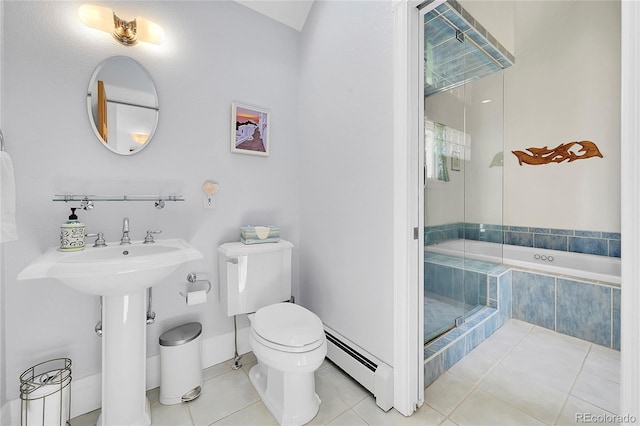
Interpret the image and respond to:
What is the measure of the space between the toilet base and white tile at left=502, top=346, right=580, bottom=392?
1358mm

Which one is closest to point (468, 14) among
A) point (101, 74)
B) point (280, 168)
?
point (280, 168)

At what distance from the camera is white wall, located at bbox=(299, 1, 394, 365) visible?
4.99ft

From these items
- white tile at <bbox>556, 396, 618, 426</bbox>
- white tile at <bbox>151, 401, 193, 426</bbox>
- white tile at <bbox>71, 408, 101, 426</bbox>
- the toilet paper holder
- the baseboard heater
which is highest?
the toilet paper holder

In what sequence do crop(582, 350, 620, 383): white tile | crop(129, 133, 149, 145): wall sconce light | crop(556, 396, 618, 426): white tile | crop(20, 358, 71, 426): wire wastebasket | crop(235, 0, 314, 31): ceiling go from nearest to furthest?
1. crop(20, 358, 71, 426): wire wastebasket
2. crop(556, 396, 618, 426): white tile
3. crop(129, 133, 149, 145): wall sconce light
4. crop(582, 350, 620, 383): white tile
5. crop(235, 0, 314, 31): ceiling

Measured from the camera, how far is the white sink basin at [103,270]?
1033 millimetres

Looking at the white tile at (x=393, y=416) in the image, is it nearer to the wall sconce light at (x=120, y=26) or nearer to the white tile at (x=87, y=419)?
the white tile at (x=87, y=419)

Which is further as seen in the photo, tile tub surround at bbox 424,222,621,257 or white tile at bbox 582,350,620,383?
tile tub surround at bbox 424,222,621,257

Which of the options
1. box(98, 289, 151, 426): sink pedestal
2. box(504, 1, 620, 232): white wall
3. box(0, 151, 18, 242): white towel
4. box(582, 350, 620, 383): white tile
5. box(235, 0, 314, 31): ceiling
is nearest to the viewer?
box(0, 151, 18, 242): white towel

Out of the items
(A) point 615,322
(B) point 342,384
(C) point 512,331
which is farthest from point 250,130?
(A) point 615,322

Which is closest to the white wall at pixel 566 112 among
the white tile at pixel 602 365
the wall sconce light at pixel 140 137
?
the white tile at pixel 602 365

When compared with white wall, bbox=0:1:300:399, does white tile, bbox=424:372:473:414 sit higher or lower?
lower

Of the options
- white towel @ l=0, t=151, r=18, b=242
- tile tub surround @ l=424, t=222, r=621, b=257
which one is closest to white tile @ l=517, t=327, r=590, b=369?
tile tub surround @ l=424, t=222, r=621, b=257

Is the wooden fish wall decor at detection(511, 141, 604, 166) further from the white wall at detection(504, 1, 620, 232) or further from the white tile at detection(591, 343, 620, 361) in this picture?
the white tile at detection(591, 343, 620, 361)

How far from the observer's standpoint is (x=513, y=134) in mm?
3021
